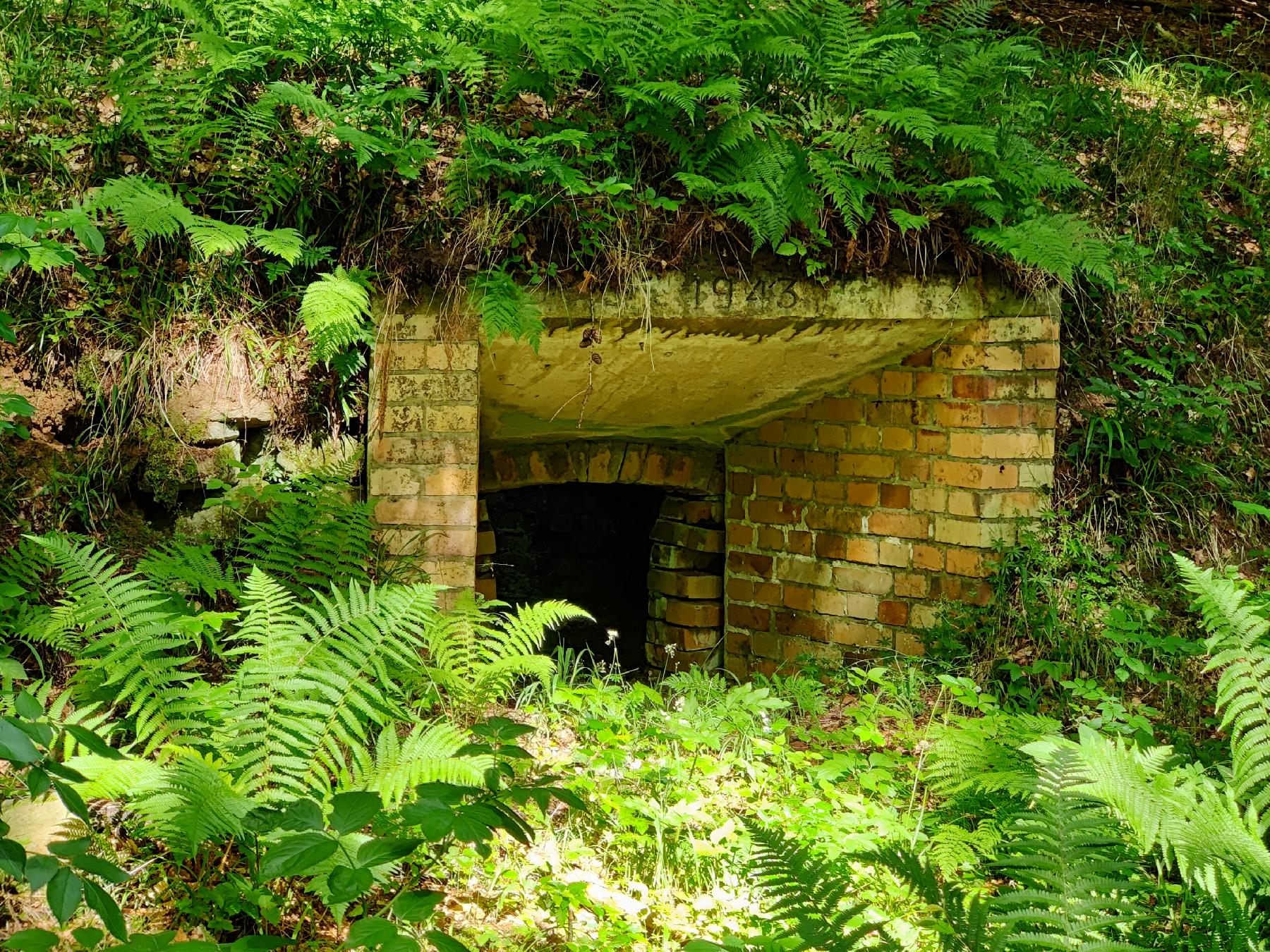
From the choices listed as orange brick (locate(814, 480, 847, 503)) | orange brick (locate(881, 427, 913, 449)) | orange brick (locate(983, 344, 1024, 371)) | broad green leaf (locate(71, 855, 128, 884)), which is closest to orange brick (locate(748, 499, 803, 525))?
orange brick (locate(814, 480, 847, 503))

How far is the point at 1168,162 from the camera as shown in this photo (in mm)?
4586

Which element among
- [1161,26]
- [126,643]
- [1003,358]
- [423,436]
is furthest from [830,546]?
[1161,26]

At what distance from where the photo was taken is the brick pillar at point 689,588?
16.3 ft

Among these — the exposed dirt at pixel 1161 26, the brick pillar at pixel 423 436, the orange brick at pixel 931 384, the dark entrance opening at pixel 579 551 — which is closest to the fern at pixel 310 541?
the brick pillar at pixel 423 436

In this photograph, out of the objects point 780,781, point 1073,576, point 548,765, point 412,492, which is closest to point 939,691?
point 1073,576

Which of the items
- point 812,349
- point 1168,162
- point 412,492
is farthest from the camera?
point 1168,162

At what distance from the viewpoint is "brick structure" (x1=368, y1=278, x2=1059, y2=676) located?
3406mm

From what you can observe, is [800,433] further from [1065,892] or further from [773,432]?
[1065,892]

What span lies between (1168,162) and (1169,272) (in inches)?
26.7

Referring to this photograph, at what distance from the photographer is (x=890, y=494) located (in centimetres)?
413

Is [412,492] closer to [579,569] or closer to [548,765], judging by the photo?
[548,765]

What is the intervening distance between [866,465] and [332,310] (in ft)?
7.39

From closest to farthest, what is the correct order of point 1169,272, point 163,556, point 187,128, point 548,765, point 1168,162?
point 548,765, point 163,556, point 187,128, point 1169,272, point 1168,162

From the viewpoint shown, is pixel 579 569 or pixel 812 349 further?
pixel 579 569
